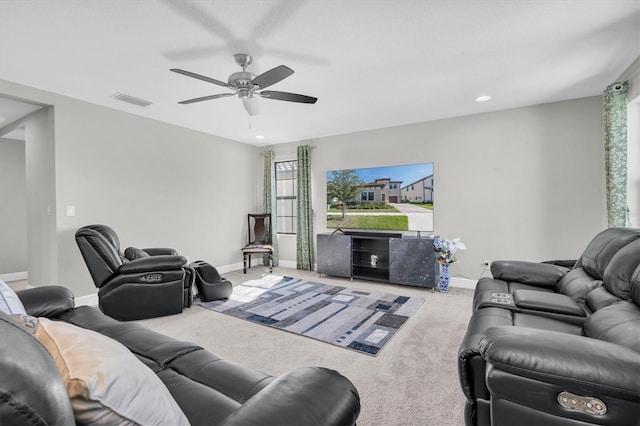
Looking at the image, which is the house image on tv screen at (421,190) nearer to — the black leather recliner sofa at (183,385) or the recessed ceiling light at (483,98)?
the recessed ceiling light at (483,98)

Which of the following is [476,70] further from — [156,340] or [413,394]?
[156,340]

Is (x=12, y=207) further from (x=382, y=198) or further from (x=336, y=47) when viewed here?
(x=382, y=198)

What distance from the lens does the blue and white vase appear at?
424 centimetres

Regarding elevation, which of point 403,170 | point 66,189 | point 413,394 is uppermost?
point 403,170

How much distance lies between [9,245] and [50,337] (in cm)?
669

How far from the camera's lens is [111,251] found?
3182mm

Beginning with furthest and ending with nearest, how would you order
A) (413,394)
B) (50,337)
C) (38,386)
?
1. (413,394)
2. (50,337)
3. (38,386)

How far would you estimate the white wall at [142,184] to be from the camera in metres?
3.57

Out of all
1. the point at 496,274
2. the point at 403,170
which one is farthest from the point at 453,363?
the point at 403,170

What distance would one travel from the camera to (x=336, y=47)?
2.53m

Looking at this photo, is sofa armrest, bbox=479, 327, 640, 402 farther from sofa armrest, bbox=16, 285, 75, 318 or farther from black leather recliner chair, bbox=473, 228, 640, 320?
sofa armrest, bbox=16, 285, 75, 318

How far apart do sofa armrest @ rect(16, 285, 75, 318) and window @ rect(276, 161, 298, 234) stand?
4.42 meters

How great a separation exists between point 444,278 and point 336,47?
131 inches

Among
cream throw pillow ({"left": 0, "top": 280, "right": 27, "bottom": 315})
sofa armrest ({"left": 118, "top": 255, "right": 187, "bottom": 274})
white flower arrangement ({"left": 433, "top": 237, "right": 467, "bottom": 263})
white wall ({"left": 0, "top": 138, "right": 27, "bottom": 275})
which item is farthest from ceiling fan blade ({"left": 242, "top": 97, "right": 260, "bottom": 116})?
white wall ({"left": 0, "top": 138, "right": 27, "bottom": 275})
